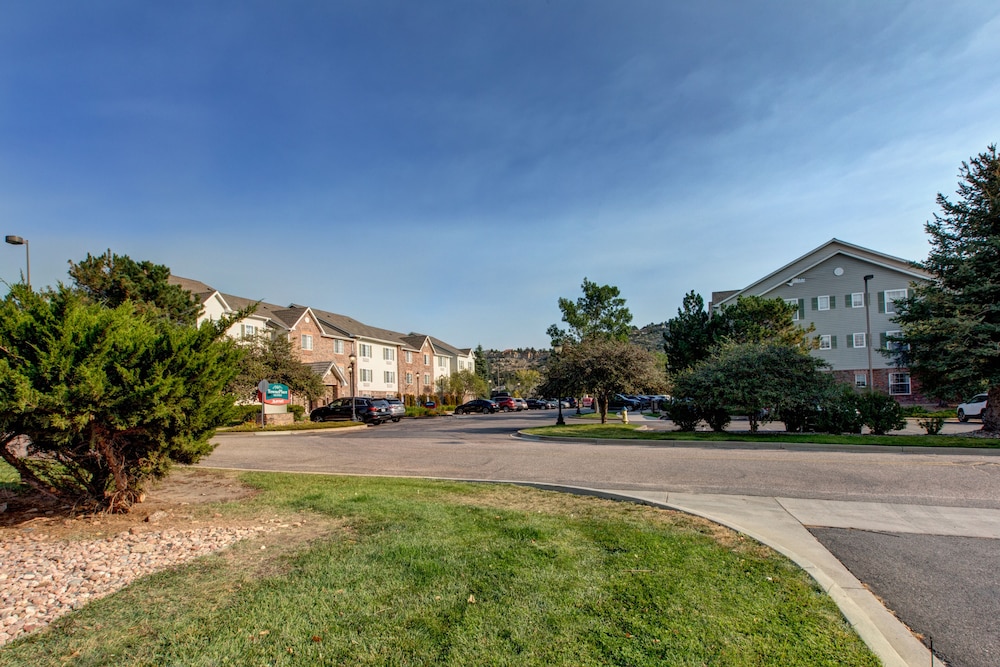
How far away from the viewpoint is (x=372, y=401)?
109 feet

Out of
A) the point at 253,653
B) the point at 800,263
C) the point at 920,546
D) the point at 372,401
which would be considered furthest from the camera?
the point at 800,263

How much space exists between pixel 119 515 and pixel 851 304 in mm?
45056

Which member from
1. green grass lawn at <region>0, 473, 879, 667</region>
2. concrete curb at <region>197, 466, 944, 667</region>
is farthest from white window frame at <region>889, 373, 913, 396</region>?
green grass lawn at <region>0, 473, 879, 667</region>

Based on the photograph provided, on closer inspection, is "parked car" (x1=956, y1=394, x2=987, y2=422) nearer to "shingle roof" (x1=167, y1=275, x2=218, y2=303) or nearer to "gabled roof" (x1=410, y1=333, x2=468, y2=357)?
"shingle roof" (x1=167, y1=275, x2=218, y2=303)

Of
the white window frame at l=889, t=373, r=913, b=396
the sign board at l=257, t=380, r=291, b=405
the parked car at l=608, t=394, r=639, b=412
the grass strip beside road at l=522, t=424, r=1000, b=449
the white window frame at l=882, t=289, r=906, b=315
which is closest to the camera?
the grass strip beside road at l=522, t=424, r=1000, b=449

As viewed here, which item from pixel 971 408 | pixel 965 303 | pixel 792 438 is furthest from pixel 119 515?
pixel 971 408

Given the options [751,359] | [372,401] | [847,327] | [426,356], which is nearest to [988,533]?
[751,359]

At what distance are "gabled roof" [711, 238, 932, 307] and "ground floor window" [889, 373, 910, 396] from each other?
22.4ft

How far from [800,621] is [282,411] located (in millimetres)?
34934

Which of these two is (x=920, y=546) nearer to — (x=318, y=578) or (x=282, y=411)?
(x=318, y=578)

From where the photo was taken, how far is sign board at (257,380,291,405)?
2746 centimetres

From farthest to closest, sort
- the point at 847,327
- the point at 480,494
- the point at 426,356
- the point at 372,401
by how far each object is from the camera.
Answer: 1. the point at 426,356
2. the point at 847,327
3. the point at 372,401
4. the point at 480,494

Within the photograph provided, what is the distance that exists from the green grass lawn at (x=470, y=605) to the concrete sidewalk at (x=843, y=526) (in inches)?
6.9

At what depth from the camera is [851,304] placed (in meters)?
39.9
